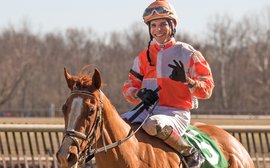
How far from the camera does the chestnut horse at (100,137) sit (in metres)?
5.21

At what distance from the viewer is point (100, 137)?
5.56 meters

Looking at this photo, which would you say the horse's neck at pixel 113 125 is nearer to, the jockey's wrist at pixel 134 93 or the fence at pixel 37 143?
the jockey's wrist at pixel 134 93

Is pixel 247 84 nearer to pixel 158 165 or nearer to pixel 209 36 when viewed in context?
pixel 209 36

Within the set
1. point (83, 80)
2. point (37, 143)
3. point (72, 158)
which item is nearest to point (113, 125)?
point (83, 80)

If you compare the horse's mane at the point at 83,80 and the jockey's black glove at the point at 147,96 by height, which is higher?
the horse's mane at the point at 83,80

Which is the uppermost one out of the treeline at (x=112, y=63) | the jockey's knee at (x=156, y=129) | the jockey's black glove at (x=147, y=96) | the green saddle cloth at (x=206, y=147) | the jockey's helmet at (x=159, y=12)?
the jockey's helmet at (x=159, y=12)

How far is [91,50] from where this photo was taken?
97.4m

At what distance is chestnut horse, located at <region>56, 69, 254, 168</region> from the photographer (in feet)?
17.1

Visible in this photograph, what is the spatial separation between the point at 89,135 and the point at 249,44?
82.3 m

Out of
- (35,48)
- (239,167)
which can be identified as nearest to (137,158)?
→ (239,167)

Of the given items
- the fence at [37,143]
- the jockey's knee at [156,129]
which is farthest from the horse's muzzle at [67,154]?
the fence at [37,143]

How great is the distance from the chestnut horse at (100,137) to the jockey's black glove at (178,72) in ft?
1.71

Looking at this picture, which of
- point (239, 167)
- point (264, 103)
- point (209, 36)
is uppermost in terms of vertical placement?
point (239, 167)

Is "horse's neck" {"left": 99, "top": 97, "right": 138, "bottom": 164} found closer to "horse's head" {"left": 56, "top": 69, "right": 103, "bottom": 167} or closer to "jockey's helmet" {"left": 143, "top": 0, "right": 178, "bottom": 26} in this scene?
"horse's head" {"left": 56, "top": 69, "right": 103, "bottom": 167}
